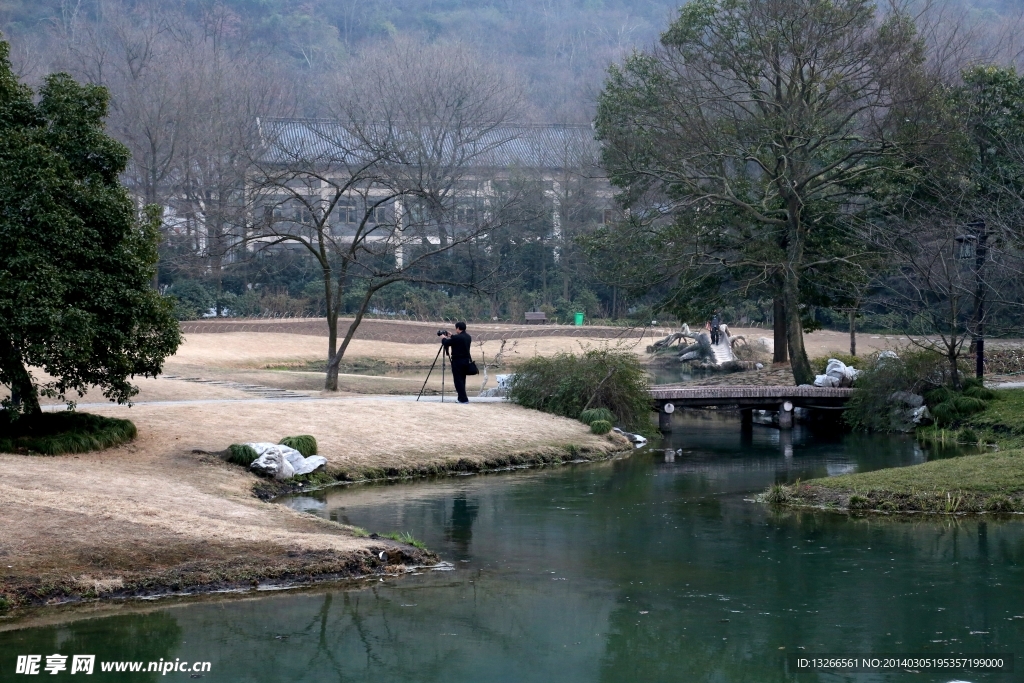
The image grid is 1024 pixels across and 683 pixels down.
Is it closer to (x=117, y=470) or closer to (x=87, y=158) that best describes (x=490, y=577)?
(x=117, y=470)

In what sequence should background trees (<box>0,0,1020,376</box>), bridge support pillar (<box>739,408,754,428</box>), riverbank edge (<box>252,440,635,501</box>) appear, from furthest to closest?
background trees (<box>0,0,1020,376</box>)
bridge support pillar (<box>739,408,754,428</box>)
riverbank edge (<box>252,440,635,501</box>)

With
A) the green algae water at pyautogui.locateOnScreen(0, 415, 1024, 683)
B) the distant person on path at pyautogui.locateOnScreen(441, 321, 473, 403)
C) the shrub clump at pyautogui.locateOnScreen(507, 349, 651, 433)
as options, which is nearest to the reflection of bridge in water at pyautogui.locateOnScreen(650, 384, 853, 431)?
the shrub clump at pyautogui.locateOnScreen(507, 349, 651, 433)

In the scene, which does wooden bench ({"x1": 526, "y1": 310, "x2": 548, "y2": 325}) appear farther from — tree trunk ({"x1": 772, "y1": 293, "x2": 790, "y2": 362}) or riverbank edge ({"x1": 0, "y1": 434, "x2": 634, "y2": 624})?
riverbank edge ({"x1": 0, "y1": 434, "x2": 634, "y2": 624})

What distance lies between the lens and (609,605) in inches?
423

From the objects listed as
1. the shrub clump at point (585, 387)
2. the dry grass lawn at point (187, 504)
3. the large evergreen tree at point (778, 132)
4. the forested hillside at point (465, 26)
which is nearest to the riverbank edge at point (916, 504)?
the dry grass lawn at point (187, 504)

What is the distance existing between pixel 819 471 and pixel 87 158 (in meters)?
12.5

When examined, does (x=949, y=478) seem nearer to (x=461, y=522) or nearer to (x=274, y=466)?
(x=461, y=522)

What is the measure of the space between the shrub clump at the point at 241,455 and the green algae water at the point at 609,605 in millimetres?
1089

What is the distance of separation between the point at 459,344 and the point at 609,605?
39.8ft

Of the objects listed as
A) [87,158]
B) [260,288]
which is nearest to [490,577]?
[87,158]

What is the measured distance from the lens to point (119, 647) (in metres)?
9.30

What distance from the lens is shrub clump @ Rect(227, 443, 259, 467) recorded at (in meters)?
16.8

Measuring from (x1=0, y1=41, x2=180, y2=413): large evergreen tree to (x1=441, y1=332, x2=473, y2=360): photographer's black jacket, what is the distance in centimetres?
703

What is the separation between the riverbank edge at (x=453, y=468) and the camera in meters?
16.8
